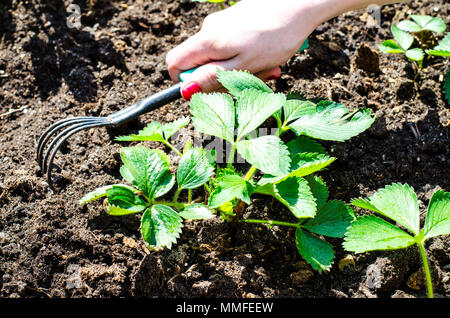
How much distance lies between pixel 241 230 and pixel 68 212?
0.58 metres

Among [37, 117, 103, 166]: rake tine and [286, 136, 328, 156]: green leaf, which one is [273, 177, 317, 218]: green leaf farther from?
[37, 117, 103, 166]: rake tine

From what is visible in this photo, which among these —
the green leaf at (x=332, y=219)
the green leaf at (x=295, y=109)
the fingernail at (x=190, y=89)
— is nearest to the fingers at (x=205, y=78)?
the fingernail at (x=190, y=89)

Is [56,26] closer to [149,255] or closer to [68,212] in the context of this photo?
[68,212]

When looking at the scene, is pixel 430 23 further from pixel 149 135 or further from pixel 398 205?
pixel 149 135

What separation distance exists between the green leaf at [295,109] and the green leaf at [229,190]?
0.29 m

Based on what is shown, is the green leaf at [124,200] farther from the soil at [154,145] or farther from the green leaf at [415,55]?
the green leaf at [415,55]

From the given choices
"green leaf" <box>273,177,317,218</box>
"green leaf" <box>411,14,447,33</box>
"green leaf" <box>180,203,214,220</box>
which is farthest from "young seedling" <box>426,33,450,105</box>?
"green leaf" <box>180,203,214,220</box>

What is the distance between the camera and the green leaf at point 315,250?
4.22 ft

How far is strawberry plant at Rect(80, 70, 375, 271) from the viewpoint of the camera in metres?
1.23

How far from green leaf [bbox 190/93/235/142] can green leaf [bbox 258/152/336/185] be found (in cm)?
16

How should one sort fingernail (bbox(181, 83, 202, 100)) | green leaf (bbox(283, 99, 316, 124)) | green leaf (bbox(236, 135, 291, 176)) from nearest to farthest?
green leaf (bbox(236, 135, 291, 176)), green leaf (bbox(283, 99, 316, 124)), fingernail (bbox(181, 83, 202, 100))

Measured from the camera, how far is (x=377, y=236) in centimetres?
124

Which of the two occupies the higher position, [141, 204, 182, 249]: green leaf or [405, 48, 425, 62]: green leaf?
[405, 48, 425, 62]: green leaf

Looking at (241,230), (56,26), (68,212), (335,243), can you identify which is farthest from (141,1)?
(335,243)
